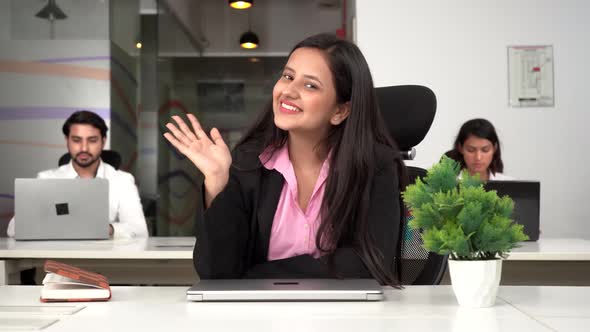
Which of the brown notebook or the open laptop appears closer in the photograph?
the brown notebook

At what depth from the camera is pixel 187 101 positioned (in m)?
8.54

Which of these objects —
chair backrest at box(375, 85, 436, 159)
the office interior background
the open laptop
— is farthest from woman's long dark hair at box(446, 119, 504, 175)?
chair backrest at box(375, 85, 436, 159)

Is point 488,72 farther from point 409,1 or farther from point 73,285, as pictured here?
point 73,285

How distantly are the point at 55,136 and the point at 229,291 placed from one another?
490 centimetres

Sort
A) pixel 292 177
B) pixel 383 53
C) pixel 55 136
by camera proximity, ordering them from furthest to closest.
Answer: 1. pixel 55 136
2. pixel 383 53
3. pixel 292 177

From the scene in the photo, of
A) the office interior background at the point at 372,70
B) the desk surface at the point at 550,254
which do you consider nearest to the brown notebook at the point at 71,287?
the desk surface at the point at 550,254

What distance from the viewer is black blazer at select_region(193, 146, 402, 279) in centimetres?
175

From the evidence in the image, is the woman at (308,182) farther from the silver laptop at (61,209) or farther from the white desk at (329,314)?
the silver laptop at (61,209)

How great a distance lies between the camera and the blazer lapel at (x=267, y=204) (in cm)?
189

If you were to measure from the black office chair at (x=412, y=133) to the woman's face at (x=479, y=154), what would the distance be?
2404 mm

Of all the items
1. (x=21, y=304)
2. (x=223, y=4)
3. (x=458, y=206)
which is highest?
(x=223, y=4)

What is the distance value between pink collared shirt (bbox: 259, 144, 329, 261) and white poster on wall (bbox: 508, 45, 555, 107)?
3.55m

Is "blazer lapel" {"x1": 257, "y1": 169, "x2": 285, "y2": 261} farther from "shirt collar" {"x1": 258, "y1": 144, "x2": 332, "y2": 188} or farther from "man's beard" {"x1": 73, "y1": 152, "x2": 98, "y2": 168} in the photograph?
"man's beard" {"x1": 73, "y1": 152, "x2": 98, "y2": 168}

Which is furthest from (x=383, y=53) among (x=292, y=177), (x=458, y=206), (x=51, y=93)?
(x=458, y=206)
